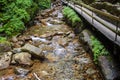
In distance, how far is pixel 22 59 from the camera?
8070 mm

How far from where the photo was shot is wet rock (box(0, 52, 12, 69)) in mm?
7934

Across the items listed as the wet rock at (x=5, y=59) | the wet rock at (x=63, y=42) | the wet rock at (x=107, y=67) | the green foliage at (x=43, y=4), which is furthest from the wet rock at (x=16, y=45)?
the green foliage at (x=43, y=4)

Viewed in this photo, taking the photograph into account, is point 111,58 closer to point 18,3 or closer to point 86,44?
point 86,44

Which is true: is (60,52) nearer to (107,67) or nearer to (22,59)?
(22,59)

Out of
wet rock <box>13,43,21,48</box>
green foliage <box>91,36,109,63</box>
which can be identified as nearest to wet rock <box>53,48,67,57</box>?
green foliage <box>91,36,109,63</box>

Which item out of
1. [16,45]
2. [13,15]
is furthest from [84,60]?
[13,15]

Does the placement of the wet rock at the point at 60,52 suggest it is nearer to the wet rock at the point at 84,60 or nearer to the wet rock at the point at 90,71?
the wet rock at the point at 84,60

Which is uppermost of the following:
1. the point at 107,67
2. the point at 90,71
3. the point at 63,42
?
the point at 107,67

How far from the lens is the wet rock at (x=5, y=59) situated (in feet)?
26.0

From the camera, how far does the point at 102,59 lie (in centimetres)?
712

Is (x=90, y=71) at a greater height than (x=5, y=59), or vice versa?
(x=5, y=59)

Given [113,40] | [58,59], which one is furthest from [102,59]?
[58,59]

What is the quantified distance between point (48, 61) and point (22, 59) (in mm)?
1124

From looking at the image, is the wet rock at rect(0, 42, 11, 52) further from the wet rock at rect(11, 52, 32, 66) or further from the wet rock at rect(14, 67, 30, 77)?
the wet rock at rect(14, 67, 30, 77)
